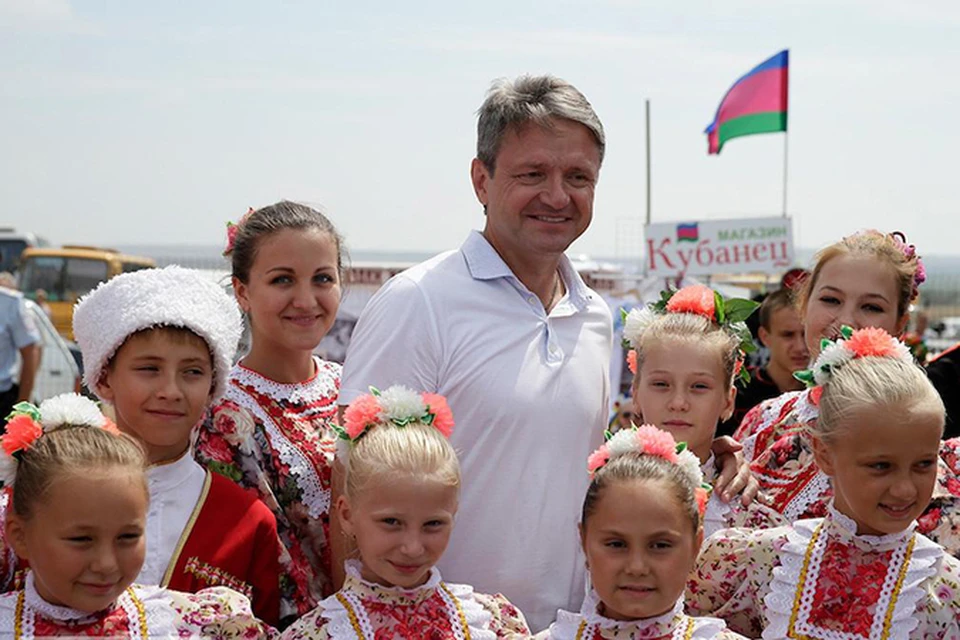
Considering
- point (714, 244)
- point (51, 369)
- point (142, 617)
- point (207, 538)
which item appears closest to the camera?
point (142, 617)

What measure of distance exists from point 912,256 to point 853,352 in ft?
2.86

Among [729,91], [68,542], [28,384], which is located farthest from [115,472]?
[729,91]

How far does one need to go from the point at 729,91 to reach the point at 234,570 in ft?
42.1

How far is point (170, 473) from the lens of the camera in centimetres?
303

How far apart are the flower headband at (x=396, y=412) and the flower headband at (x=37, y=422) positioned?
59 cm

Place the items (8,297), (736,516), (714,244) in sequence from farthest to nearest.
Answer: (714,244)
(8,297)
(736,516)

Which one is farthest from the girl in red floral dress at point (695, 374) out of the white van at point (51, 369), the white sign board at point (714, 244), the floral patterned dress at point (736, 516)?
the white van at point (51, 369)

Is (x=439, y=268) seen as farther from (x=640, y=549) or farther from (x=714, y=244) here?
(x=714, y=244)

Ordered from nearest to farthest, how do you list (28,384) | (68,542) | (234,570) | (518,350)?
(68,542) < (234,570) < (518,350) < (28,384)

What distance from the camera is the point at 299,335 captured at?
3504 millimetres

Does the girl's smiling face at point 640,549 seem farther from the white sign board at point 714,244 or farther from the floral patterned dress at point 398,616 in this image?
the white sign board at point 714,244

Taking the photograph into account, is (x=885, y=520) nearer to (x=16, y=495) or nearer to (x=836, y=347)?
(x=836, y=347)

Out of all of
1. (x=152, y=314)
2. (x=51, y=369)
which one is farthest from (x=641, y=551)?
(x=51, y=369)

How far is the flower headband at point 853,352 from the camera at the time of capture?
2965 millimetres
